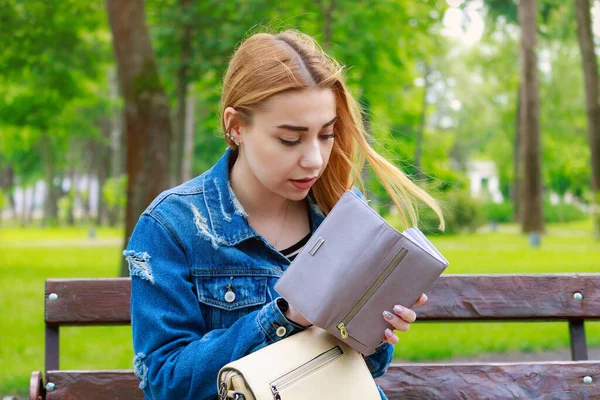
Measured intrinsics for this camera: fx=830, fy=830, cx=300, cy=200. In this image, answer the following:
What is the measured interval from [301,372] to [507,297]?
135cm

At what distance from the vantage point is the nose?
2367 mm

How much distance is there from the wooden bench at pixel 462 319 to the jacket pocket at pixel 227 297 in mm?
773

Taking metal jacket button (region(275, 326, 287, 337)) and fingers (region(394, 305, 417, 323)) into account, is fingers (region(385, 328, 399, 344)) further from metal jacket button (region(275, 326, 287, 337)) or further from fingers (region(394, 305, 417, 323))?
metal jacket button (region(275, 326, 287, 337))

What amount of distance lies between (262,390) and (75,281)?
4.46ft

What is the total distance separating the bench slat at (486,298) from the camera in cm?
318

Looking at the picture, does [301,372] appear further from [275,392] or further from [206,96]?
[206,96]

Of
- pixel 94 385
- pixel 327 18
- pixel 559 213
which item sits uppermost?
pixel 327 18

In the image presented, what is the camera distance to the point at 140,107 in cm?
1029

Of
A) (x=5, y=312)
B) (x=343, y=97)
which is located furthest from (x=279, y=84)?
(x=5, y=312)

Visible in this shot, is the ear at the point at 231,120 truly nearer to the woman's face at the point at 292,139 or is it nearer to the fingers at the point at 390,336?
the woman's face at the point at 292,139

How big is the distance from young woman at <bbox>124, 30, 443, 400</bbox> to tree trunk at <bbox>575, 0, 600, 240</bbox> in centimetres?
2016

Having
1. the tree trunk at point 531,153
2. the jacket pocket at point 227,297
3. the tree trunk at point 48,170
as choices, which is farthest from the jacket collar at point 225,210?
the tree trunk at point 48,170

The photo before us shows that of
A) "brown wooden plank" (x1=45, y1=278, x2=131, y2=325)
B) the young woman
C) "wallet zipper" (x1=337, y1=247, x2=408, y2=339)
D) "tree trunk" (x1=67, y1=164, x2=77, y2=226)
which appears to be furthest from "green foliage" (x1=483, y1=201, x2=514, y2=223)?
"wallet zipper" (x1=337, y1=247, x2=408, y2=339)

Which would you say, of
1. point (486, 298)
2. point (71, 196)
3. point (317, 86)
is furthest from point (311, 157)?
point (71, 196)
